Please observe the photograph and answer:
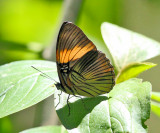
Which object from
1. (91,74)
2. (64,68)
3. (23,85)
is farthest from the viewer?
(91,74)

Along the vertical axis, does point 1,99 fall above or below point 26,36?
Result: above

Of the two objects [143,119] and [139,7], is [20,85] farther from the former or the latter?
[139,7]

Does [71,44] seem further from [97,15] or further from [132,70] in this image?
[97,15]

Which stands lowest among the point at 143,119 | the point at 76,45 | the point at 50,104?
the point at 50,104

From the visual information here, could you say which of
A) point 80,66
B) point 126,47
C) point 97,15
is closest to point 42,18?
point 97,15

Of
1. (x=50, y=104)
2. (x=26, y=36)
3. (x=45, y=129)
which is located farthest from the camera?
(x=26, y=36)

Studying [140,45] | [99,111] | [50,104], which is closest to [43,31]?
[50,104]

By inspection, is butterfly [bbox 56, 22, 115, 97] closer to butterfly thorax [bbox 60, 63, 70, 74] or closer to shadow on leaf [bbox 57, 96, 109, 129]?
butterfly thorax [bbox 60, 63, 70, 74]
